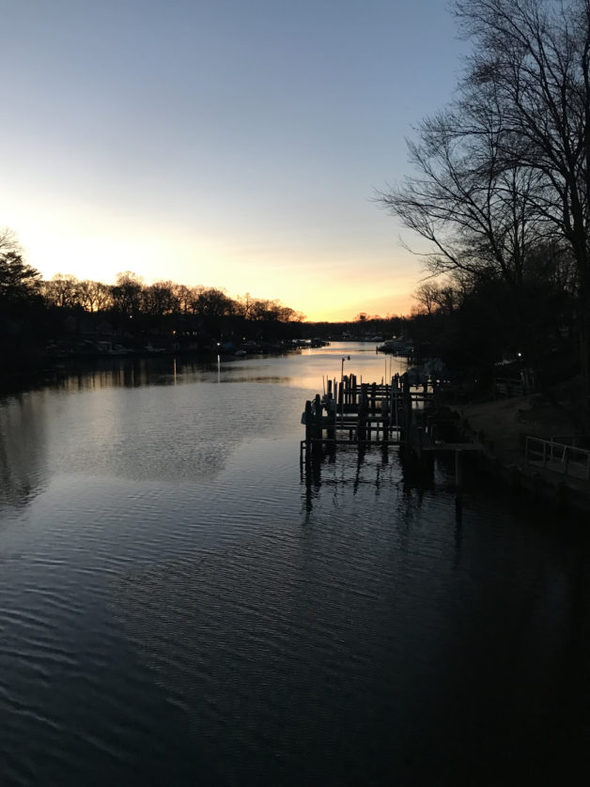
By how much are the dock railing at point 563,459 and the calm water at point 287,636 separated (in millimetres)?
1896

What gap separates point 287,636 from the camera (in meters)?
10.6

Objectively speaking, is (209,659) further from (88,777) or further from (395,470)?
(395,470)

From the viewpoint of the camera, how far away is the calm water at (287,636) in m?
7.61

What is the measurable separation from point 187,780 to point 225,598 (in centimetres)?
500

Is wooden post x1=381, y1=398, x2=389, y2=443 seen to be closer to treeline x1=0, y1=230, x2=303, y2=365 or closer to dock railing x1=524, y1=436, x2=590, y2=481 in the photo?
dock railing x1=524, y1=436, x2=590, y2=481

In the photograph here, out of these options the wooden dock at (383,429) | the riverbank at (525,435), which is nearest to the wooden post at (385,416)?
the wooden dock at (383,429)

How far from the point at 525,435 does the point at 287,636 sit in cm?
1431

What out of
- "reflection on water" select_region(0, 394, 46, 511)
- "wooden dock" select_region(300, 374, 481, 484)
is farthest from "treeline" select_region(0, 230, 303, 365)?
"wooden dock" select_region(300, 374, 481, 484)

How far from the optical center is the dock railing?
59.7ft

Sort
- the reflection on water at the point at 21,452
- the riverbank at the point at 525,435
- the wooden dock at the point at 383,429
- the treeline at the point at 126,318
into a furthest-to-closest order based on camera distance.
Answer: the treeline at the point at 126,318
the wooden dock at the point at 383,429
the reflection on water at the point at 21,452
the riverbank at the point at 525,435

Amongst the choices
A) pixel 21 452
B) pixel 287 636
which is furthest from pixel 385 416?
pixel 287 636

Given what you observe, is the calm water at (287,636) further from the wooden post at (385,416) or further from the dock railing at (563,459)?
the wooden post at (385,416)

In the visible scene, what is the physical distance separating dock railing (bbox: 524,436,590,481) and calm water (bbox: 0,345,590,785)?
190cm

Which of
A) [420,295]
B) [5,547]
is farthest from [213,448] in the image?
[420,295]
